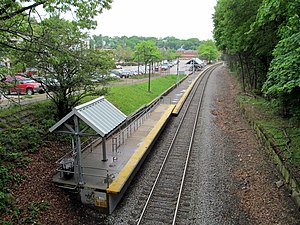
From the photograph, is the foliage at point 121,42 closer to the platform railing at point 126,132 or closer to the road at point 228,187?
the platform railing at point 126,132

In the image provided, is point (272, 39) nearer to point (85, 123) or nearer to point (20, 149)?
point (85, 123)

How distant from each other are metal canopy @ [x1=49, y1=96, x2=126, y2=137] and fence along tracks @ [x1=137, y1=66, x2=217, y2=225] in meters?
2.71

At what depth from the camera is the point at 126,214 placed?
27.1ft

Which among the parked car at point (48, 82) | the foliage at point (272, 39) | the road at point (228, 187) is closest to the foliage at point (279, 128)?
the road at point (228, 187)

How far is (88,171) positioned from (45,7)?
230 inches

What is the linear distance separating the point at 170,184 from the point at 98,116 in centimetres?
368

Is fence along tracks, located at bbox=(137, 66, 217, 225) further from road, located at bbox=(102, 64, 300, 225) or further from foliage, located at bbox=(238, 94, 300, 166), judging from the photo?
foliage, located at bbox=(238, 94, 300, 166)

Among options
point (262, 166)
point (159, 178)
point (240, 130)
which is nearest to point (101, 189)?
point (159, 178)

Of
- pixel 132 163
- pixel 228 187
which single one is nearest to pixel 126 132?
pixel 132 163

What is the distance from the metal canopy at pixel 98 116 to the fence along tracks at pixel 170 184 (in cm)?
271

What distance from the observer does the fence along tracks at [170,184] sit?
8086 millimetres

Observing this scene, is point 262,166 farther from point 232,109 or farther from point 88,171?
point 232,109

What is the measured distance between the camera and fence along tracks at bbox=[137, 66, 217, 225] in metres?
8.09

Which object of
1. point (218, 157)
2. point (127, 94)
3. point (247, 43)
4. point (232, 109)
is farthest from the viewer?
point (127, 94)
